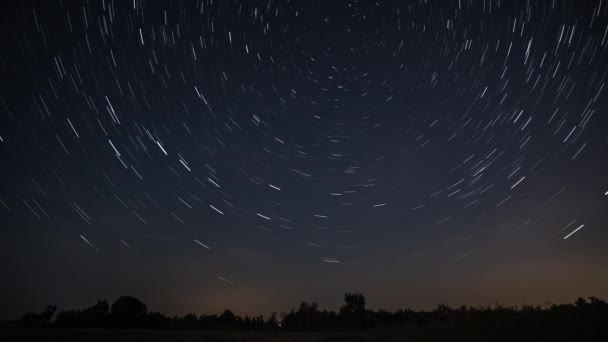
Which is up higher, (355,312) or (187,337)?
(355,312)

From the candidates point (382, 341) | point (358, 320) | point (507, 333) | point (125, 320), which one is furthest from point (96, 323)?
point (507, 333)

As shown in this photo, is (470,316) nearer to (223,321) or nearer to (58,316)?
(223,321)

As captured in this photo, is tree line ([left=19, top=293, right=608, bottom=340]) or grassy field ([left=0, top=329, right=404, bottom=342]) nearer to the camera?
grassy field ([left=0, top=329, right=404, bottom=342])

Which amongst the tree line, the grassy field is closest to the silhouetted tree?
the tree line

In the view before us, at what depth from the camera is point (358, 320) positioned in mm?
42094

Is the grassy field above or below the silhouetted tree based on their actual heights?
below

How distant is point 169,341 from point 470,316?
18534 mm

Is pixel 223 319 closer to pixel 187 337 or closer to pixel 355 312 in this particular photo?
pixel 355 312

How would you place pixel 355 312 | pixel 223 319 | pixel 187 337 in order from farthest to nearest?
pixel 223 319 → pixel 355 312 → pixel 187 337

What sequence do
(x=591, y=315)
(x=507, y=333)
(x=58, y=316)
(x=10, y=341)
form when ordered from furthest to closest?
(x=58, y=316) → (x=10, y=341) → (x=507, y=333) → (x=591, y=315)

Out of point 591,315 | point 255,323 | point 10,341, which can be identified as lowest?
point 10,341

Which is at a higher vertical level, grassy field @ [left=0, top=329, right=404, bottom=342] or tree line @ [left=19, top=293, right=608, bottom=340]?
tree line @ [left=19, top=293, right=608, bottom=340]

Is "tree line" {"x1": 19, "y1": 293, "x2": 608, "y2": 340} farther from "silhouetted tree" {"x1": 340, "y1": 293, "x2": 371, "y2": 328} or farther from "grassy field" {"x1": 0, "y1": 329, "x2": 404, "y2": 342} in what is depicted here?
"grassy field" {"x1": 0, "y1": 329, "x2": 404, "y2": 342}

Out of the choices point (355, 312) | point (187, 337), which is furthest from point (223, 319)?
point (187, 337)
